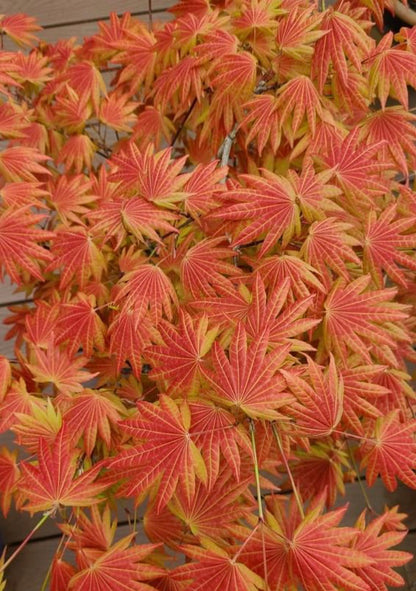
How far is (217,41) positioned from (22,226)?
38cm

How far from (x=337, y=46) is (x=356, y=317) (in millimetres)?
360

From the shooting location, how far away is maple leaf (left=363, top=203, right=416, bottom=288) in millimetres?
784

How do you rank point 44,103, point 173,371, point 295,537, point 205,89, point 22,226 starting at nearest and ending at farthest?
point 295,537 < point 173,371 < point 22,226 < point 205,89 < point 44,103

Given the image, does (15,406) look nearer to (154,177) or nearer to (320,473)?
(154,177)

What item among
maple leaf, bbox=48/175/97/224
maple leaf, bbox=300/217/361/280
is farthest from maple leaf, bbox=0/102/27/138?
maple leaf, bbox=300/217/361/280

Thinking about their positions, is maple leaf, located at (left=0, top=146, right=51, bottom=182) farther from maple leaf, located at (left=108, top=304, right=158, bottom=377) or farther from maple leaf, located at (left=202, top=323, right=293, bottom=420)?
maple leaf, located at (left=202, top=323, right=293, bottom=420)

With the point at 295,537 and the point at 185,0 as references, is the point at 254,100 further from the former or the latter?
the point at 295,537

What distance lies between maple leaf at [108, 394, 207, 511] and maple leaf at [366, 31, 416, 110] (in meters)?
0.51

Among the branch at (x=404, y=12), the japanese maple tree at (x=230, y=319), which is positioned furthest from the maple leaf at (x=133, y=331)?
the branch at (x=404, y=12)

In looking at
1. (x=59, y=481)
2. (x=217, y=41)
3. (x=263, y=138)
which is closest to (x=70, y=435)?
(x=59, y=481)

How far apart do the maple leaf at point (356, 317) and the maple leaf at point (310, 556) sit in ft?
0.62

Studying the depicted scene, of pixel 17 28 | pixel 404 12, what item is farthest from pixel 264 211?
pixel 404 12

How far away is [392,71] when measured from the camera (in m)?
0.86

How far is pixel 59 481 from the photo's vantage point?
68cm
